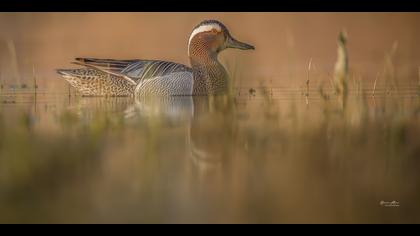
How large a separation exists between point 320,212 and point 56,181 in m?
1.47

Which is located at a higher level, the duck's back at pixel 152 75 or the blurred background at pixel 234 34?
the blurred background at pixel 234 34

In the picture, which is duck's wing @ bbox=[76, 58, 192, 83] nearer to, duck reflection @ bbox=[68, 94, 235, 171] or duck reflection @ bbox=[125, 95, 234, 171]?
duck reflection @ bbox=[68, 94, 235, 171]

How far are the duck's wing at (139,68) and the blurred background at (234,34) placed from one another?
250cm

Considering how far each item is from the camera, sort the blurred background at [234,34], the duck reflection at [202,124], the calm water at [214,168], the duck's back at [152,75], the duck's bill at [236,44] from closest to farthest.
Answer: the calm water at [214,168] < the duck reflection at [202,124] < the duck's back at [152,75] < the duck's bill at [236,44] < the blurred background at [234,34]

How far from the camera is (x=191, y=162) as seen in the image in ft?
13.8

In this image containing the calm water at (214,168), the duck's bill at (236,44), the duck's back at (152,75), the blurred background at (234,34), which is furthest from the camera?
the blurred background at (234,34)

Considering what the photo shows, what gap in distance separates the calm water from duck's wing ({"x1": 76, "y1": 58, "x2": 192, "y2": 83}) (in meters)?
3.58

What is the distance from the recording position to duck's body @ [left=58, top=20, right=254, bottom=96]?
10.2 meters

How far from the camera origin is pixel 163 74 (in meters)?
10.2

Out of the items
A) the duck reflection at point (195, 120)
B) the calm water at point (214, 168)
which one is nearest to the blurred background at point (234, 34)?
the duck reflection at point (195, 120)

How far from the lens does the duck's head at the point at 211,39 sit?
10828 mm

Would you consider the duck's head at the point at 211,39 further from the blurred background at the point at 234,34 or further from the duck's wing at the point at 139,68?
the blurred background at the point at 234,34

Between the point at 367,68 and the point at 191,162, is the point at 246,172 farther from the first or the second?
the point at 367,68

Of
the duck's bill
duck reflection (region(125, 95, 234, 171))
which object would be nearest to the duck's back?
the duck's bill
